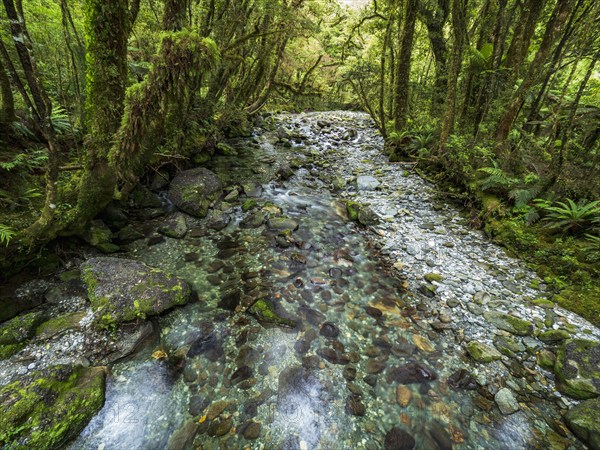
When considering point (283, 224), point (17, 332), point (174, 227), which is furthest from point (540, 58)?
point (17, 332)

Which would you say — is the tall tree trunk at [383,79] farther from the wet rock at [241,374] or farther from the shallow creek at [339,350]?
the wet rock at [241,374]

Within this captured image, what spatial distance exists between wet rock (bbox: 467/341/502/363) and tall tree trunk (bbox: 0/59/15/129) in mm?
8444

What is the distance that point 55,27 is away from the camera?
559cm

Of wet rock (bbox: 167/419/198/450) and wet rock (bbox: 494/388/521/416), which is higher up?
wet rock (bbox: 167/419/198/450)

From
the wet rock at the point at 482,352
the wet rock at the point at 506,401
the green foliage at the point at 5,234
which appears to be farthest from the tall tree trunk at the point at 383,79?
the green foliage at the point at 5,234

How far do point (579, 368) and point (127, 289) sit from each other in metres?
6.35

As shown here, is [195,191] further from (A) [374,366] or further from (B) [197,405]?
(A) [374,366]

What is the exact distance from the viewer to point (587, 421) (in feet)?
9.50

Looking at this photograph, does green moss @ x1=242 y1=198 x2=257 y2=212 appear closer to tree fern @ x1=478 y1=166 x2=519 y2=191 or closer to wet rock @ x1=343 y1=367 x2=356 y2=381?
wet rock @ x1=343 y1=367 x2=356 y2=381

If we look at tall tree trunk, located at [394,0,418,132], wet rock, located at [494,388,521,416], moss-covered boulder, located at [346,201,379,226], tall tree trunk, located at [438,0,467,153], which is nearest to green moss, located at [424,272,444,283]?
wet rock, located at [494,388,521,416]

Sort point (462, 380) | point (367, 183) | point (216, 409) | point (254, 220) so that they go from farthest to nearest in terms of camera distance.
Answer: point (367, 183)
point (254, 220)
point (462, 380)
point (216, 409)

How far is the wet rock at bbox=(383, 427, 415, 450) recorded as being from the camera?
117 inches

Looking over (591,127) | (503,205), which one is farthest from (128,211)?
(591,127)

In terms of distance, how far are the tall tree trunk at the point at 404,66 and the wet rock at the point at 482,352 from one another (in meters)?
9.28
